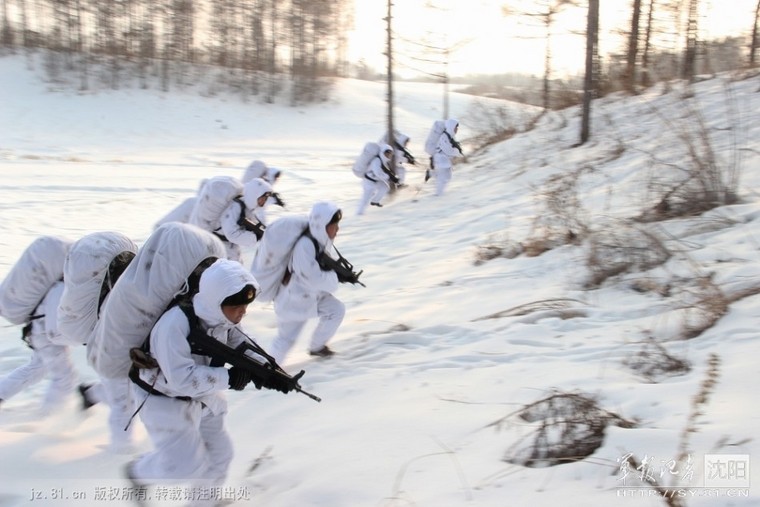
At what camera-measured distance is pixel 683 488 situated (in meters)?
2.37

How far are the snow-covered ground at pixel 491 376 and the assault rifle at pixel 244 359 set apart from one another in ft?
1.68

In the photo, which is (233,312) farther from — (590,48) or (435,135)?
(590,48)

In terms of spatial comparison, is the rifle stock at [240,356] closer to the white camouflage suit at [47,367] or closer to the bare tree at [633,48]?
the white camouflage suit at [47,367]

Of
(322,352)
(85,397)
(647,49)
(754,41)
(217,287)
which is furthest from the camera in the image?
(647,49)

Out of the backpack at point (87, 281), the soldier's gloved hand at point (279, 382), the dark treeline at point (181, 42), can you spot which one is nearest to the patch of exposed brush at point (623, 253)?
the soldier's gloved hand at point (279, 382)

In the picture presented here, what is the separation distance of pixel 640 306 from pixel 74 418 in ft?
13.4

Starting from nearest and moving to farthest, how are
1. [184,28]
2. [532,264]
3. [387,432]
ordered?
[387,432], [532,264], [184,28]

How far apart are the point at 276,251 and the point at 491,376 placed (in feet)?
6.13

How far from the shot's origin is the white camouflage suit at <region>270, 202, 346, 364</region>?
15.4 ft

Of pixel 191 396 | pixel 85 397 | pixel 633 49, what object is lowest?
pixel 85 397

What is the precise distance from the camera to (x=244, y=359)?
116 inches

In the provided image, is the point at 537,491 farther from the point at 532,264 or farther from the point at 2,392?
the point at 532,264

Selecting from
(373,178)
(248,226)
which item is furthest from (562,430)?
(373,178)

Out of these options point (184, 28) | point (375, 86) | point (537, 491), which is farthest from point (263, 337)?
point (375, 86)
